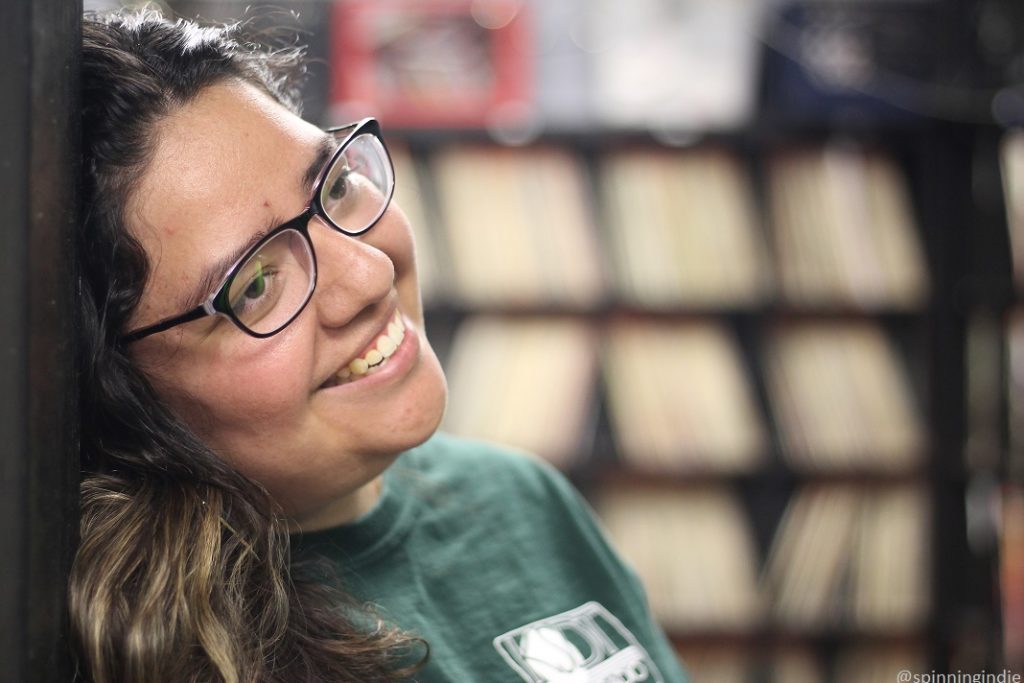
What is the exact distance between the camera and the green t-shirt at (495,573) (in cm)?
86

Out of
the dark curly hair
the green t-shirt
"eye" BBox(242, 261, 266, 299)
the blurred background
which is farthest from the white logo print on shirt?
the blurred background

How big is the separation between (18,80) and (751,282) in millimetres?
2028

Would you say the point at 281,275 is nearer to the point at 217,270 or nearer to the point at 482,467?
the point at 217,270

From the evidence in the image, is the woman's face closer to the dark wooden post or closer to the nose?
the nose

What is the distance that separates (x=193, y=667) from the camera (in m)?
0.67

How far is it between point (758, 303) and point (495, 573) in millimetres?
1521

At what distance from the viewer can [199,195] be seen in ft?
2.39

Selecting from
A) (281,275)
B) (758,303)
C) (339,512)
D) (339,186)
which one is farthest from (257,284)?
(758,303)

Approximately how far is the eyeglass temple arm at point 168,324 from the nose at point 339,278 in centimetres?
9

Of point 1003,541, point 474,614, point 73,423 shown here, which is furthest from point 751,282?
point 73,423

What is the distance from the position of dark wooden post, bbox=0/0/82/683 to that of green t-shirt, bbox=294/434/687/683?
0.39 metres

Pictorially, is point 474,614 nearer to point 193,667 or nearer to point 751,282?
point 193,667

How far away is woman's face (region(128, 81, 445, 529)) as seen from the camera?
2.40 feet

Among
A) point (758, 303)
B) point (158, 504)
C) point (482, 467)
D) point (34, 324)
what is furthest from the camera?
point (758, 303)
